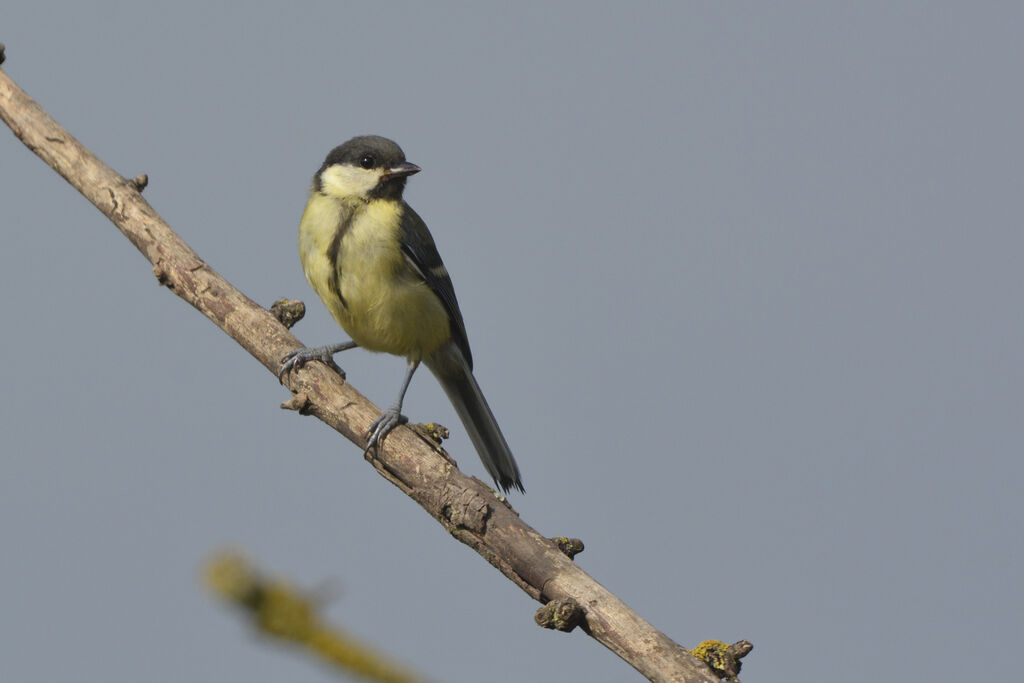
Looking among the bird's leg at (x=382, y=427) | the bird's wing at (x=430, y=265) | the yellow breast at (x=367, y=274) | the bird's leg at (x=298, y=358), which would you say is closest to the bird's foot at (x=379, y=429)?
Result: the bird's leg at (x=382, y=427)

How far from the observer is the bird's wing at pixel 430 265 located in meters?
7.44

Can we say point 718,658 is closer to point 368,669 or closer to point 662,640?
point 662,640

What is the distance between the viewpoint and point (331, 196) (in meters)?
7.55

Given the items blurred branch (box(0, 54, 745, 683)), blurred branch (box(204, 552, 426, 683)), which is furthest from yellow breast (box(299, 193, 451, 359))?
blurred branch (box(204, 552, 426, 683))

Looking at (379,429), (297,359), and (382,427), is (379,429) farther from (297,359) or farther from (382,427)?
(297,359)

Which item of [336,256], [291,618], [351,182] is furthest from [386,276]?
[291,618]

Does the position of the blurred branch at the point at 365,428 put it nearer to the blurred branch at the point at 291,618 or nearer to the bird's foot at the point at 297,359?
the bird's foot at the point at 297,359

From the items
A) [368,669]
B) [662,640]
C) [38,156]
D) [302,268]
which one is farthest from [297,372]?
[368,669]

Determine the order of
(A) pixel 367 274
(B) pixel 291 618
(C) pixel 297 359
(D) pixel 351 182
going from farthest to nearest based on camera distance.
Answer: (D) pixel 351 182 → (A) pixel 367 274 → (C) pixel 297 359 → (B) pixel 291 618

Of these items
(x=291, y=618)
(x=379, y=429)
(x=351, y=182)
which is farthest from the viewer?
(x=351, y=182)

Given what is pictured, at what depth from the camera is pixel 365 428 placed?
6438mm

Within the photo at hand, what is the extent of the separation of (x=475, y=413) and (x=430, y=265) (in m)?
1.23

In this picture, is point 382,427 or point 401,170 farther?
point 401,170

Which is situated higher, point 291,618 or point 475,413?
point 475,413
